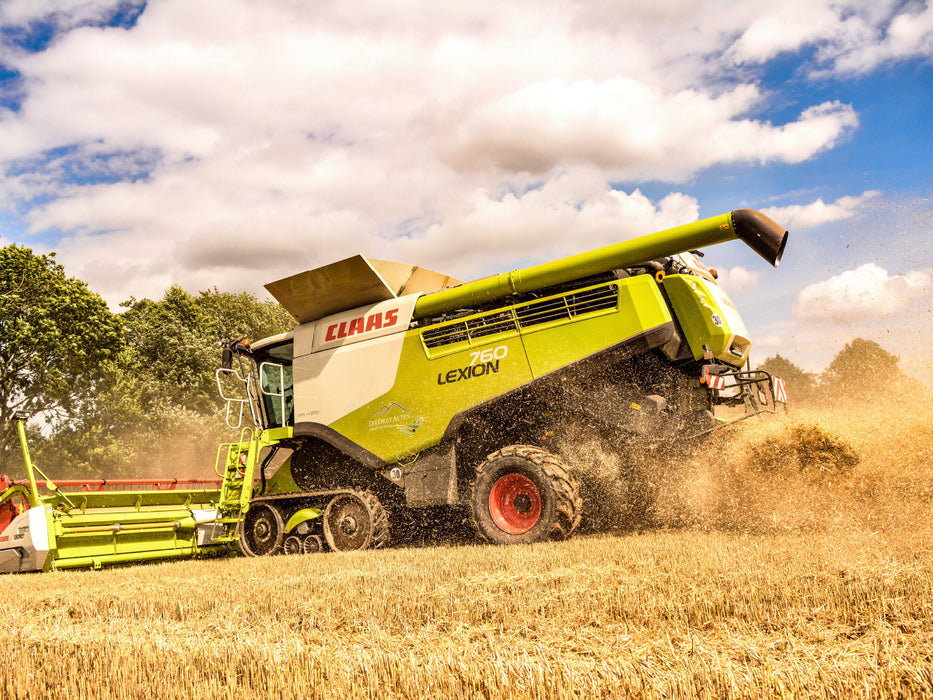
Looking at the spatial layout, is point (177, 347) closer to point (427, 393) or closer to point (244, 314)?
point (244, 314)

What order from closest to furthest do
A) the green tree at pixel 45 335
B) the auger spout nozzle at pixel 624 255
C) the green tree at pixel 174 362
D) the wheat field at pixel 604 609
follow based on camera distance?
1. the wheat field at pixel 604 609
2. the auger spout nozzle at pixel 624 255
3. the green tree at pixel 45 335
4. the green tree at pixel 174 362

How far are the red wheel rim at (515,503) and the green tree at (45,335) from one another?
63.9 feet

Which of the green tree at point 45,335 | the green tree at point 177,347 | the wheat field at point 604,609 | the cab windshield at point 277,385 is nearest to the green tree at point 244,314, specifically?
the green tree at point 177,347

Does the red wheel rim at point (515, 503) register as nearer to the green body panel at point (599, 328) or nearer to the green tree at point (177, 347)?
the green body panel at point (599, 328)

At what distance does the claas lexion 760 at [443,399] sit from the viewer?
19.0 ft

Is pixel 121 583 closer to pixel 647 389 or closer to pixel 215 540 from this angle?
pixel 215 540

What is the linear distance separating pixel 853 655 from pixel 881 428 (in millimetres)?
3998

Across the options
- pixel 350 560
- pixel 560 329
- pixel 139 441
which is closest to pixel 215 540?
pixel 350 560

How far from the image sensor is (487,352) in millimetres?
6344

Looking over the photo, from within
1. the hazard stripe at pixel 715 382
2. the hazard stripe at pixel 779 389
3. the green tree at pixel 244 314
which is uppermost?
the green tree at pixel 244 314

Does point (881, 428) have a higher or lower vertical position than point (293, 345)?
lower

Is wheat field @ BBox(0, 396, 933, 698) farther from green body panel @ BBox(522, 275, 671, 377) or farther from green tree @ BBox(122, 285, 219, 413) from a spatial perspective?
green tree @ BBox(122, 285, 219, 413)

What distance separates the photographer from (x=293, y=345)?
26.2 feet

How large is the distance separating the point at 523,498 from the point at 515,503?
0.29 ft
